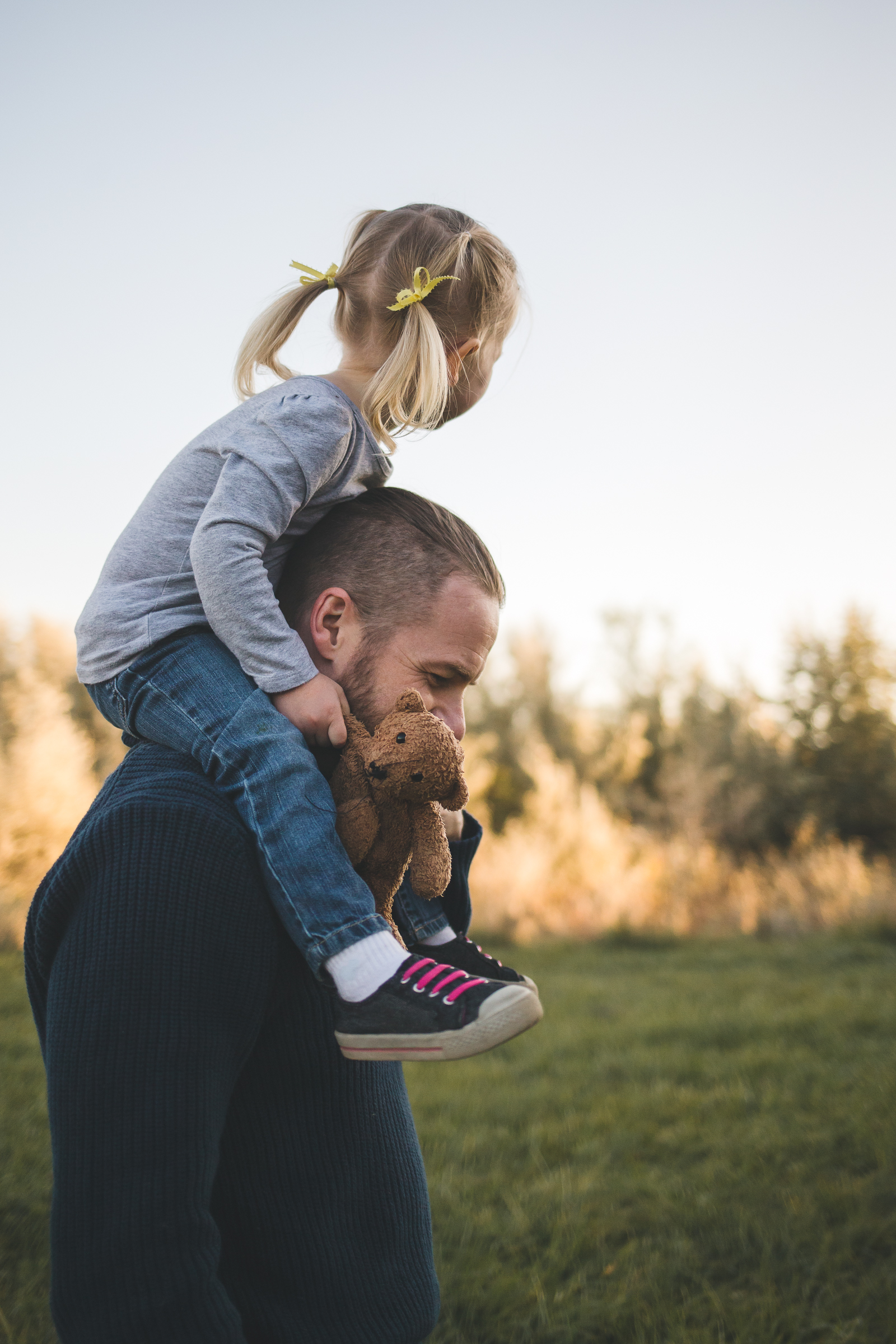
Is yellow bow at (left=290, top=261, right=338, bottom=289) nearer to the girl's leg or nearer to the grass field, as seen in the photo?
the girl's leg

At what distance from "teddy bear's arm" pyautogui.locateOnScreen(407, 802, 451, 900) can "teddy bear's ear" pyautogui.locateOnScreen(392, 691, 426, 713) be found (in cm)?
15

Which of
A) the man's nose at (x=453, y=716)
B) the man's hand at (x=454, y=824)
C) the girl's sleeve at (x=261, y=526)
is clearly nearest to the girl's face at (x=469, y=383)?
the girl's sleeve at (x=261, y=526)

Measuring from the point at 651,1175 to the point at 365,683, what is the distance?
335 cm

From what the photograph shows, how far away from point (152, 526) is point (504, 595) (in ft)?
2.47

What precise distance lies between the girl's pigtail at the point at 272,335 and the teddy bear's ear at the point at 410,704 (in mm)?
1267

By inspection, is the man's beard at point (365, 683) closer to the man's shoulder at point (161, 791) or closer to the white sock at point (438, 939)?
the man's shoulder at point (161, 791)

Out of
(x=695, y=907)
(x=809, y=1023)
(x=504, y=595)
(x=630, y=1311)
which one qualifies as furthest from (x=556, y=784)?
(x=504, y=595)

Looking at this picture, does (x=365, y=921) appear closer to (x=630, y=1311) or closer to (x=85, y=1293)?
(x=85, y=1293)

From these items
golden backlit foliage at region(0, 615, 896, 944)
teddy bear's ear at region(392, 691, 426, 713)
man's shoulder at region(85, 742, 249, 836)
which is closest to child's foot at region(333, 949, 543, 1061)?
man's shoulder at region(85, 742, 249, 836)

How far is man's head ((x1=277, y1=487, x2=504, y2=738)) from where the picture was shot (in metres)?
1.59

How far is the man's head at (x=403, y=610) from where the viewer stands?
5.23ft

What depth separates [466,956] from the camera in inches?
68.8

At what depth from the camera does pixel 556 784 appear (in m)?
12.6

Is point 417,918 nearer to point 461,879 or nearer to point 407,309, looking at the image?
point 461,879
